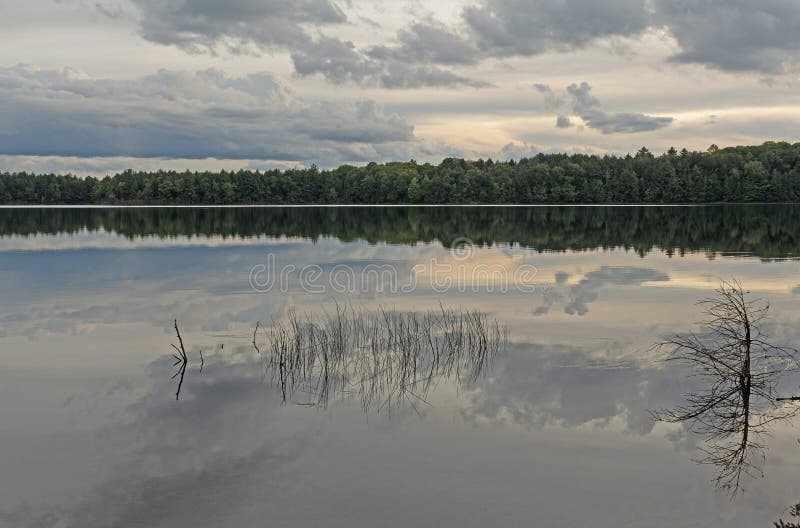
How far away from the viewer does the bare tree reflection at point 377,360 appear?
19.2m

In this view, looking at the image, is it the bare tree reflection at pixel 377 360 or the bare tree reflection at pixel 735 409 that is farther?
the bare tree reflection at pixel 377 360

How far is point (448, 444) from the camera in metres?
15.4

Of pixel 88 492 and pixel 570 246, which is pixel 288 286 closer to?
pixel 88 492

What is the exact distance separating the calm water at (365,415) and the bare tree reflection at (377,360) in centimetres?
11

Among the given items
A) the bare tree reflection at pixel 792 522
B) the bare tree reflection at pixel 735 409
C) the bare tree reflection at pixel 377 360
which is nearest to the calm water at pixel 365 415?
the bare tree reflection at pixel 377 360

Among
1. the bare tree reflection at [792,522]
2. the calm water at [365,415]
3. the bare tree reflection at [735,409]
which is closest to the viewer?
the bare tree reflection at [792,522]

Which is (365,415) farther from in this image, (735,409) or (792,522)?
(792,522)

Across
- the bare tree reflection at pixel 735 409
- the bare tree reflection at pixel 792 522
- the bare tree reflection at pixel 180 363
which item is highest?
the bare tree reflection at pixel 735 409

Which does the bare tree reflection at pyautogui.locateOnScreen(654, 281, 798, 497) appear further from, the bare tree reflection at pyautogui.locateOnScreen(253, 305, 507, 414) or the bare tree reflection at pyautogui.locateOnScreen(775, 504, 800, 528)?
the bare tree reflection at pyautogui.locateOnScreen(253, 305, 507, 414)

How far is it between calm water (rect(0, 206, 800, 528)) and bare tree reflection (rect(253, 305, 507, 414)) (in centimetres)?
11

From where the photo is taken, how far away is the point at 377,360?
22219 millimetres

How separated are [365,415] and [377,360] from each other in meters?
4.79

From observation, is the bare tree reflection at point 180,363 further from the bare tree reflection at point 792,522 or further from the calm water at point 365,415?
the bare tree reflection at point 792,522

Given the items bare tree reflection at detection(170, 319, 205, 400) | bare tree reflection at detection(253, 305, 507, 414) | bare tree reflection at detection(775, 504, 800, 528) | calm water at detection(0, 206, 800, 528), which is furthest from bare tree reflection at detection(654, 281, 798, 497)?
bare tree reflection at detection(170, 319, 205, 400)
